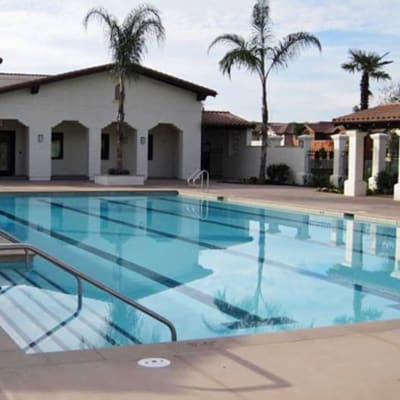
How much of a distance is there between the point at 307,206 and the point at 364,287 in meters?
9.66

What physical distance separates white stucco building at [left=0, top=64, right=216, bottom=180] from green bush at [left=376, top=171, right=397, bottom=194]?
9.80m

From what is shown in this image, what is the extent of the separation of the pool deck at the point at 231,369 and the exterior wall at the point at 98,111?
965 inches

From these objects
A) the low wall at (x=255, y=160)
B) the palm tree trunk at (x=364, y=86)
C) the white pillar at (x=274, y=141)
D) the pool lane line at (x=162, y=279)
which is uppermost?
the palm tree trunk at (x=364, y=86)

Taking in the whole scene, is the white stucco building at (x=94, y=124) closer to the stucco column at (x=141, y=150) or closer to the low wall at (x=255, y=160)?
the stucco column at (x=141, y=150)

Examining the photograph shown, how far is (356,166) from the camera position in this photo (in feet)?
82.6

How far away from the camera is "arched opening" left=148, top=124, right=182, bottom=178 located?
34469 mm

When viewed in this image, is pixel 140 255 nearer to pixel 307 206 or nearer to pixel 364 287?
pixel 364 287

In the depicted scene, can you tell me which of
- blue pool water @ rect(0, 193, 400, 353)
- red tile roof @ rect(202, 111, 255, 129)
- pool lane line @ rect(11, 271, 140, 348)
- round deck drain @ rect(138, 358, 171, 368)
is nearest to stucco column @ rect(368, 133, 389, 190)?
blue pool water @ rect(0, 193, 400, 353)

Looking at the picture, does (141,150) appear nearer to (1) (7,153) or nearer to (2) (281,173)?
(1) (7,153)

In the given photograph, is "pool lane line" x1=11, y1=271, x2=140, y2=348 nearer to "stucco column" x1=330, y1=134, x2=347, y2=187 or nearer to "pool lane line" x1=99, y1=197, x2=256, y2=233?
"pool lane line" x1=99, y1=197, x2=256, y2=233

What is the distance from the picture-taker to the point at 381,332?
6398mm

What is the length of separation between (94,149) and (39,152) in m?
Answer: 2.46

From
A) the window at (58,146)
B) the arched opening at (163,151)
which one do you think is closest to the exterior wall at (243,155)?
the arched opening at (163,151)

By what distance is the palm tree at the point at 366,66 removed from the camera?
3988 cm
